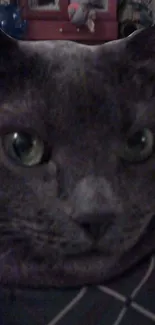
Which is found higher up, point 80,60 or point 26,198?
point 80,60

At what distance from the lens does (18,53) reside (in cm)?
38

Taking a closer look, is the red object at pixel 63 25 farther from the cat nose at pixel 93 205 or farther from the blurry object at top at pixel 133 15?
the cat nose at pixel 93 205

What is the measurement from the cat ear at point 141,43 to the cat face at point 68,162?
17 millimetres

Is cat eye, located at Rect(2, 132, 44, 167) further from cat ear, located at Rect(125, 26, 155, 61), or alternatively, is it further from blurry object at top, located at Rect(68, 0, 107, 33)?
blurry object at top, located at Rect(68, 0, 107, 33)

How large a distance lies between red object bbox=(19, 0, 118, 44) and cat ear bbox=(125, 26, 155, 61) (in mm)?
1364

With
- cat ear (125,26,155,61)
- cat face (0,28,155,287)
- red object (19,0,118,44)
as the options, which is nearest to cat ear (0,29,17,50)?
cat face (0,28,155,287)

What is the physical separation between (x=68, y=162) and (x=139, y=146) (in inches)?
2.8

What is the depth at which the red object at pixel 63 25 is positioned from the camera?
1704 mm

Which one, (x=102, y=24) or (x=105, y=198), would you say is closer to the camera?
(x=105, y=198)

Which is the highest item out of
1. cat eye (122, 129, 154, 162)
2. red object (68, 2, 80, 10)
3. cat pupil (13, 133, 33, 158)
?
cat pupil (13, 133, 33, 158)

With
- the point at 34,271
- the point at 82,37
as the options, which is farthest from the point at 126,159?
the point at 82,37

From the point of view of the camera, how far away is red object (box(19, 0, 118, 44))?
1.70 meters

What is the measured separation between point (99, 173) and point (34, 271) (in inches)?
4.4

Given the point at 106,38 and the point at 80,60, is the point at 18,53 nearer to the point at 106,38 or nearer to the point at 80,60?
the point at 80,60
